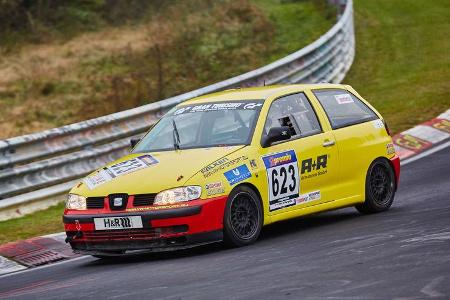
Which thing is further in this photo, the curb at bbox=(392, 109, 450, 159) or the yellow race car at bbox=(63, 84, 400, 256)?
the curb at bbox=(392, 109, 450, 159)

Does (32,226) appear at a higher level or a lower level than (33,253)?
higher

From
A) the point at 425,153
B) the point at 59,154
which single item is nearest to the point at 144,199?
the point at 59,154

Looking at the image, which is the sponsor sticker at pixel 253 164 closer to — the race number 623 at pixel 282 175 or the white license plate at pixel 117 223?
the race number 623 at pixel 282 175

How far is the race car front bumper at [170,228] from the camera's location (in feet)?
31.6

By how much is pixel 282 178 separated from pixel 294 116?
2.92 feet

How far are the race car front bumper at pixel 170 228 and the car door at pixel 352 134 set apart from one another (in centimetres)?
214

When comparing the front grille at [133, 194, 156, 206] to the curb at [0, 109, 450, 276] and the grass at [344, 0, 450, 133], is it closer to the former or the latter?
the curb at [0, 109, 450, 276]

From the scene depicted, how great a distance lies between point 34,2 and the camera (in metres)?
27.9

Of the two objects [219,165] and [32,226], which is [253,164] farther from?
[32,226]

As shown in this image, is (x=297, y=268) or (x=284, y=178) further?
(x=284, y=178)

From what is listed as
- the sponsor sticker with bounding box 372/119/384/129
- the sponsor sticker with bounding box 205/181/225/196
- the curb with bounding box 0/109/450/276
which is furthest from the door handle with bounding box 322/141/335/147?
the curb with bounding box 0/109/450/276

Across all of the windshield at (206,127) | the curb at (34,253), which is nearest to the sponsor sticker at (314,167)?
the windshield at (206,127)

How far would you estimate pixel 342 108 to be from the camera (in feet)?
38.9

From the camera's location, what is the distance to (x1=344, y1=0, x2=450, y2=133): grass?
19.3m
